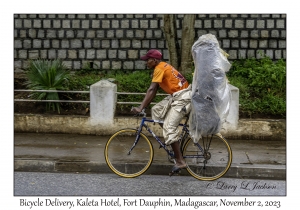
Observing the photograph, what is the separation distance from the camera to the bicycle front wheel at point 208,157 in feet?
26.1

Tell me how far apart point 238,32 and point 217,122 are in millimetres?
7314

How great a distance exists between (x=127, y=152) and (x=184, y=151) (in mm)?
843

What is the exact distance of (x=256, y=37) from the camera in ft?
47.7

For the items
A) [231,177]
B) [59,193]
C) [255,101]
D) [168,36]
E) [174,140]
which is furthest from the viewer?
[168,36]

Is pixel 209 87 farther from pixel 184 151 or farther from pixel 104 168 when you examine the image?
pixel 104 168

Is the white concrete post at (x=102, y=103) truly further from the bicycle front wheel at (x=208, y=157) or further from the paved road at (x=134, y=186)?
the bicycle front wheel at (x=208, y=157)

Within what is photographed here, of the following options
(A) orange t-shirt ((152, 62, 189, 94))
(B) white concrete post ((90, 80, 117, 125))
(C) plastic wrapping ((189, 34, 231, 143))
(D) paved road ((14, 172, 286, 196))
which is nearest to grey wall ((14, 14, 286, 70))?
(B) white concrete post ((90, 80, 117, 125))

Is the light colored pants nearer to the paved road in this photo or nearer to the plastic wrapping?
the plastic wrapping

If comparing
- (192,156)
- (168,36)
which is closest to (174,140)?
(192,156)

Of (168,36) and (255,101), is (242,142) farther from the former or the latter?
(168,36)

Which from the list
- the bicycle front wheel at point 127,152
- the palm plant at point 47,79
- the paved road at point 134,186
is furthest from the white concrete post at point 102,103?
the paved road at point 134,186

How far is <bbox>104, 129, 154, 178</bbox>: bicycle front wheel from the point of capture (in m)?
8.10

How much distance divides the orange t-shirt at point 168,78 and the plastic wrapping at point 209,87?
0.96ft

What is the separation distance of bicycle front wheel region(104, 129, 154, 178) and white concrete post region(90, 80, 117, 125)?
249 centimetres
